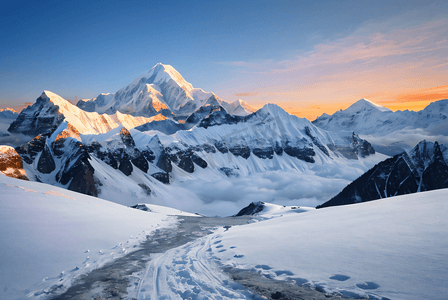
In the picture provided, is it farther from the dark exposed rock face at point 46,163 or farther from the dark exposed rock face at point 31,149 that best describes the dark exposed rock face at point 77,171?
the dark exposed rock face at point 31,149

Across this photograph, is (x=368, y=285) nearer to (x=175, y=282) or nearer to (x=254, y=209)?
(x=175, y=282)

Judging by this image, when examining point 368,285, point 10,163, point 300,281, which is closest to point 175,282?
point 300,281

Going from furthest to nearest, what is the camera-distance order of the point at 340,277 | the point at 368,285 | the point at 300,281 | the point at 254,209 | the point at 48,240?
the point at 254,209, the point at 48,240, the point at 300,281, the point at 340,277, the point at 368,285

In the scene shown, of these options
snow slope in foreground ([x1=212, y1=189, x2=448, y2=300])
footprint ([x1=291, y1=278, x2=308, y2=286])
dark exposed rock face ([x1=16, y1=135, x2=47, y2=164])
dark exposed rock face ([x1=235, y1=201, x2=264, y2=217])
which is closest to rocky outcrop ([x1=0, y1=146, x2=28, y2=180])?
dark exposed rock face ([x1=16, y1=135, x2=47, y2=164])

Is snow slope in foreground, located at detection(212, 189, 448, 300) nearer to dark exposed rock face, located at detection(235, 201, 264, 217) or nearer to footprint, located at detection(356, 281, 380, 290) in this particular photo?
footprint, located at detection(356, 281, 380, 290)

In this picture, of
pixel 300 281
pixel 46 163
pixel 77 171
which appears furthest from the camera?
pixel 46 163

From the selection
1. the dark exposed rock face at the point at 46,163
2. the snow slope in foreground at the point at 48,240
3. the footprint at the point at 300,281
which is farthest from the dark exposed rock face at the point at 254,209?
the dark exposed rock face at the point at 46,163
